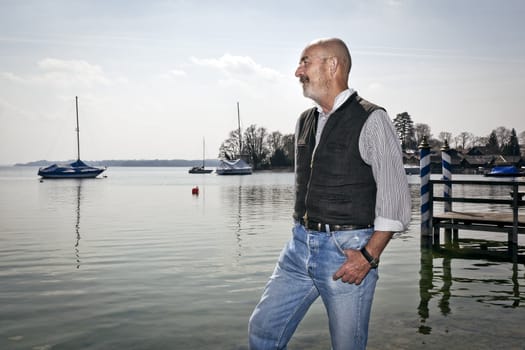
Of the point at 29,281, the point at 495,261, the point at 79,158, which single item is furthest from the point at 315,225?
the point at 79,158

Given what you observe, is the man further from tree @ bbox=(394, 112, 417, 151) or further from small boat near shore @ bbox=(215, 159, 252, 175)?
tree @ bbox=(394, 112, 417, 151)

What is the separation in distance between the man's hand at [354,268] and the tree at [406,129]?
483ft

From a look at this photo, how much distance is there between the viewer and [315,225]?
106 inches

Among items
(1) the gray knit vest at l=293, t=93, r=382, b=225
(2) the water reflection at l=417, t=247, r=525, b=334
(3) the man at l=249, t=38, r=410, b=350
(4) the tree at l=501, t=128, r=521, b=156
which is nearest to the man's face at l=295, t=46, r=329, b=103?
(3) the man at l=249, t=38, r=410, b=350

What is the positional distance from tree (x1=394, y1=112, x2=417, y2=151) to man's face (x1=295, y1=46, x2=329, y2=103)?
482 feet

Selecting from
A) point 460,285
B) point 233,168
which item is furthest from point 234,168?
point 460,285

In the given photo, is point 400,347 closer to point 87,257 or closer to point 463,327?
point 463,327

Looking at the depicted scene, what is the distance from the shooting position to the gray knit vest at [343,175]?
259 centimetres

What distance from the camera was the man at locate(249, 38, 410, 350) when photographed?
8.34 ft

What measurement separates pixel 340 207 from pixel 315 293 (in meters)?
0.60

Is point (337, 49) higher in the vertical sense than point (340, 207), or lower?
higher

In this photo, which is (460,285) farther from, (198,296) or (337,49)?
(337,49)

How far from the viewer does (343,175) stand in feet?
8.53

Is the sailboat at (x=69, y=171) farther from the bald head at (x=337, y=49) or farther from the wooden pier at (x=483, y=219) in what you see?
the bald head at (x=337, y=49)
